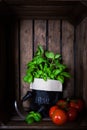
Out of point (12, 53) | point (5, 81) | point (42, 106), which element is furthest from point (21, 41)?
point (42, 106)

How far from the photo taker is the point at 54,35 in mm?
1093

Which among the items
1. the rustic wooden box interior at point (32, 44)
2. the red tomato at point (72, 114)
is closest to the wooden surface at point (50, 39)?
the rustic wooden box interior at point (32, 44)

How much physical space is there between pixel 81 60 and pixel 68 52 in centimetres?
12

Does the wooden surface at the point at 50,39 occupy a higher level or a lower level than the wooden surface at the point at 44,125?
higher

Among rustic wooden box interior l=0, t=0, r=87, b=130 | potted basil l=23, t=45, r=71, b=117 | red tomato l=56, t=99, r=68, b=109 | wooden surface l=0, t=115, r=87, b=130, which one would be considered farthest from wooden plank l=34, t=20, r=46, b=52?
wooden surface l=0, t=115, r=87, b=130

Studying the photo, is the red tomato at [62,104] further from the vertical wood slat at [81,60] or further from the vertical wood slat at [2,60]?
the vertical wood slat at [2,60]

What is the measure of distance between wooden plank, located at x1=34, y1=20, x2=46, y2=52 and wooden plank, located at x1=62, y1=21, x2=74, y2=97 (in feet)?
0.27

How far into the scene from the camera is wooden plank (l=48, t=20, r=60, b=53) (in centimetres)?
109

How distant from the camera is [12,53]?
3.58 ft

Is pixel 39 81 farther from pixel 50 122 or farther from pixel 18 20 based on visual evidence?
pixel 18 20

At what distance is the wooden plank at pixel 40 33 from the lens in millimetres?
1087

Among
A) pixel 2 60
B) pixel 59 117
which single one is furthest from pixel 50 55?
pixel 59 117

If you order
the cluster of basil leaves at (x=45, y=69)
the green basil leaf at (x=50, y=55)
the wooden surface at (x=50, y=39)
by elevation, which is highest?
the wooden surface at (x=50, y=39)

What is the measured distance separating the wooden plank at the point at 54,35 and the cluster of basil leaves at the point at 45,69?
64mm
